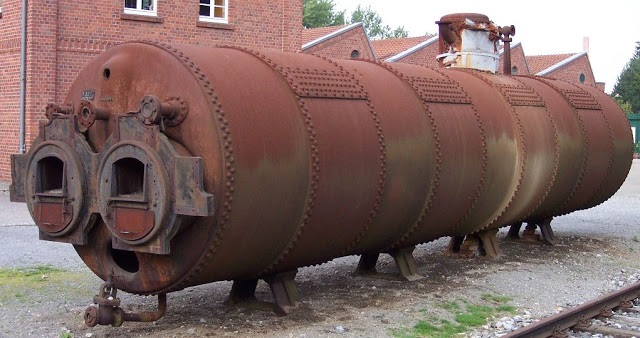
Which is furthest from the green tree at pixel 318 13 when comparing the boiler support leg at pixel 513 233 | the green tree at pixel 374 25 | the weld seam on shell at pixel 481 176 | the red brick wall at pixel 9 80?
the weld seam on shell at pixel 481 176

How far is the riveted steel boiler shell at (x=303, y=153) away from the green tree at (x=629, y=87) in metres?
58.2

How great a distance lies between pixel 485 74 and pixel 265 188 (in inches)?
218

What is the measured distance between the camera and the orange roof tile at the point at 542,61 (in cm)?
5225

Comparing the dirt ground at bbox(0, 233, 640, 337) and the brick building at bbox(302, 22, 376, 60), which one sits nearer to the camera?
the dirt ground at bbox(0, 233, 640, 337)

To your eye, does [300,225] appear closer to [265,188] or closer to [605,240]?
[265,188]

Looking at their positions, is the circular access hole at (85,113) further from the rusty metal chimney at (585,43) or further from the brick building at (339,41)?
the rusty metal chimney at (585,43)

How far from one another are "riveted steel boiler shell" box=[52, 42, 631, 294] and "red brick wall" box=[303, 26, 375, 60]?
92.0 feet

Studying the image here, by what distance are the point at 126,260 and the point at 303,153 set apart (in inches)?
Result: 64.7

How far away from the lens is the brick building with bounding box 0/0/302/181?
64.2 ft

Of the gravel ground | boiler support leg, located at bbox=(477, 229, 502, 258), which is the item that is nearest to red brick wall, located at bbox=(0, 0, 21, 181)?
the gravel ground

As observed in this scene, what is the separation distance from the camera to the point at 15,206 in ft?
57.4

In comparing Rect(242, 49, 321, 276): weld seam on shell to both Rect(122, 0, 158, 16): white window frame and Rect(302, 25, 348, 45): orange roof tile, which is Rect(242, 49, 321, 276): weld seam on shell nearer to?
Rect(122, 0, 158, 16): white window frame

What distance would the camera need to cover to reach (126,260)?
7164mm

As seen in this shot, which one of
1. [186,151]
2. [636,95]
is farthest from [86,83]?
[636,95]
